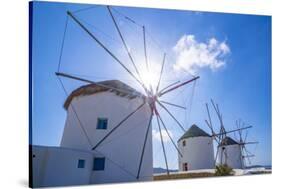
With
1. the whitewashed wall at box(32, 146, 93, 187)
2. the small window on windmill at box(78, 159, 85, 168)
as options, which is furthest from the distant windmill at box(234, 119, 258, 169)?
the small window on windmill at box(78, 159, 85, 168)

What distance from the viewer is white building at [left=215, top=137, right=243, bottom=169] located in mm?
8375

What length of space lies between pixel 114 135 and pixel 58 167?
1048 millimetres

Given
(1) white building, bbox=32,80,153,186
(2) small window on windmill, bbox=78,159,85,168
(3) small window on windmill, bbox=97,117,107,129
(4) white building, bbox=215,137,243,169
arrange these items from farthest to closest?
1. (4) white building, bbox=215,137,243,169
2. (3) small window on windmill, bbox=97,117,107,129
3. (2) small window on windmill, bbox=78,159,85,168
4. (1) white building, bbox=32,80,153,186

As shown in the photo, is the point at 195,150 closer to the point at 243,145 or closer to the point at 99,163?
the point at 243,145

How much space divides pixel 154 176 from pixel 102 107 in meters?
1.37

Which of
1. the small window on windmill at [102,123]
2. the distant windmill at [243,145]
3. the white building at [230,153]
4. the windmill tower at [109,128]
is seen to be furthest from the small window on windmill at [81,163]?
the distant windmill at [243,145]

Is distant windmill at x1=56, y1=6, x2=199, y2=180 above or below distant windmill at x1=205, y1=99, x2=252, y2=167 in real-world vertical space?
above

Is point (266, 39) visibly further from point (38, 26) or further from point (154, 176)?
point (38, 26)

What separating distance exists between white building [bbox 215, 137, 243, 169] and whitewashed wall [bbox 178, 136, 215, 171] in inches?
→ 7.8

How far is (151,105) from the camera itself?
7.84 meters

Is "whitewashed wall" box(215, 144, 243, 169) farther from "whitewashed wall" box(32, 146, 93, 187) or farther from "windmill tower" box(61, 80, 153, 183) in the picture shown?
"whitewashed wall" box(32, 146, 93, 187)

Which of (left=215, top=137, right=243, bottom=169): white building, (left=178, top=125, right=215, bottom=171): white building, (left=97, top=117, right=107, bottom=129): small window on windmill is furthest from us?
(left=215, top=137, right=243, bottom=169): white building

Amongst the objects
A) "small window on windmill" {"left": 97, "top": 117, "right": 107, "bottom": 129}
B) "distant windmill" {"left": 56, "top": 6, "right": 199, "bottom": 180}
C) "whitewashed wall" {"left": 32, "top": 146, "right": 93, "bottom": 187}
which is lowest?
"whitewashed wall" {"left": 32, "top": 146, "right": 93, "bottom": 187}

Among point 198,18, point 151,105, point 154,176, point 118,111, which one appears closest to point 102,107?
point 118,111
